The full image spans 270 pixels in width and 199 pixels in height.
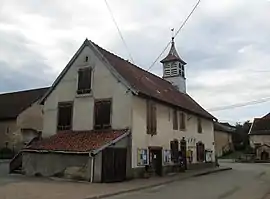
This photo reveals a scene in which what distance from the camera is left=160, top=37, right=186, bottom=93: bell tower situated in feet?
130

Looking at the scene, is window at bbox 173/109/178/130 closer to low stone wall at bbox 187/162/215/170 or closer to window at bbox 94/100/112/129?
low stone wall at bbox 187/162/215/170

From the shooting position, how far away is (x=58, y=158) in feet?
74.9

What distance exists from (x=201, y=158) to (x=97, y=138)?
14.8m

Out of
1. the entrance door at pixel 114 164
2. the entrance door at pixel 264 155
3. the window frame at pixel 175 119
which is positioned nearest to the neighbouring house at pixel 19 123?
the window frame at pixel 175 119

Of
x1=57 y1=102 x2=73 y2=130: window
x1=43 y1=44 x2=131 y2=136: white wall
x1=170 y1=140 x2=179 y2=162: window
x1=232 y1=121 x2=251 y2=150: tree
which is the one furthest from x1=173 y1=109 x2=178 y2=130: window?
x1=232 y1=121 x2=251 y2=150: tree

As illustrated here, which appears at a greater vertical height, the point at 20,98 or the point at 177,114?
the point at 20,98

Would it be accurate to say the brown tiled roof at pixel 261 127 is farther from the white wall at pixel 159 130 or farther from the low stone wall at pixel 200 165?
the white wall at pixel 159 130

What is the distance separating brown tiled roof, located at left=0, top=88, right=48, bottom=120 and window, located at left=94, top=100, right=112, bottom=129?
2348 centimetres

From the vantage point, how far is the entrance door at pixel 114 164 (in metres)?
21.2

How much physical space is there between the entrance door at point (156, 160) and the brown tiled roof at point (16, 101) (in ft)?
81.3

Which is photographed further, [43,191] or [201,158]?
[201,158]

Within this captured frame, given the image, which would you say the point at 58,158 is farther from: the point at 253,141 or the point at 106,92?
the point at 253,141

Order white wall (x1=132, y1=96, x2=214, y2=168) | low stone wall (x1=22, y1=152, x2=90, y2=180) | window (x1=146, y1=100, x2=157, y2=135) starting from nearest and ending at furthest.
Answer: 1. low stone wall (x1=22, y1=152, x2=90, y2=180)
2. white wall (x1=132, y1=96, x2=214, y2=168)
3. window (x1=146, y1=100, x2=157, y2=135)

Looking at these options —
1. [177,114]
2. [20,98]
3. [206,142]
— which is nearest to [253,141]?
[206,142]
